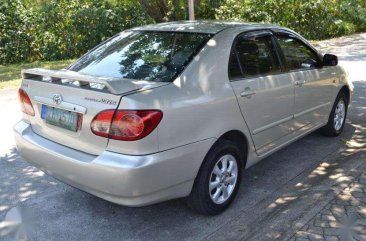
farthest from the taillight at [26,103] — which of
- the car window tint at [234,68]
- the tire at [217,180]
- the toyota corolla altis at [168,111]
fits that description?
the car window tint at [234,68]

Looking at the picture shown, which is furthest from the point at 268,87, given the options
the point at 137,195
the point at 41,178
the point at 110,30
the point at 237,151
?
the point at 110,30

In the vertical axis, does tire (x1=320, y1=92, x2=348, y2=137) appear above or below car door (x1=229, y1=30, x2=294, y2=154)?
below

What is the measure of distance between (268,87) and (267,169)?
112 centimetres

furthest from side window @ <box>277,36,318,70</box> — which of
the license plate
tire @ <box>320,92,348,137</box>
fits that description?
the license plate

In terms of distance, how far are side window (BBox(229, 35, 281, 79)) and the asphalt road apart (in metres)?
1.18

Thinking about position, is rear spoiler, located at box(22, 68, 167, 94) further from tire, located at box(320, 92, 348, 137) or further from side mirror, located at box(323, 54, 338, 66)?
tire, located at box(320, 92, 348, 137)

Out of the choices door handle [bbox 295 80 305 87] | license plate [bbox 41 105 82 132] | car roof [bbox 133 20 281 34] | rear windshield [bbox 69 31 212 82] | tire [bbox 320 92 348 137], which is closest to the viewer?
license plate [bbox 41 105 82 132]

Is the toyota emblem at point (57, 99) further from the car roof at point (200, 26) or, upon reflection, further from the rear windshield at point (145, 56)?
the car roof at point (200, 26)

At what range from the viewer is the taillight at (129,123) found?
3.07 metres

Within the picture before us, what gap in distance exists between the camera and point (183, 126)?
3.30 meters

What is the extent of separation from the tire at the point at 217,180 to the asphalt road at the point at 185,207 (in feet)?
0.40

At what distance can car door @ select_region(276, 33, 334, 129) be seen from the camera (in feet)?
15.5

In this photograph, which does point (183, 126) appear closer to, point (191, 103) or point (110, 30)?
point (191, 103)

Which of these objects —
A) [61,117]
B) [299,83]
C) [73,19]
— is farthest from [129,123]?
[73,19]
